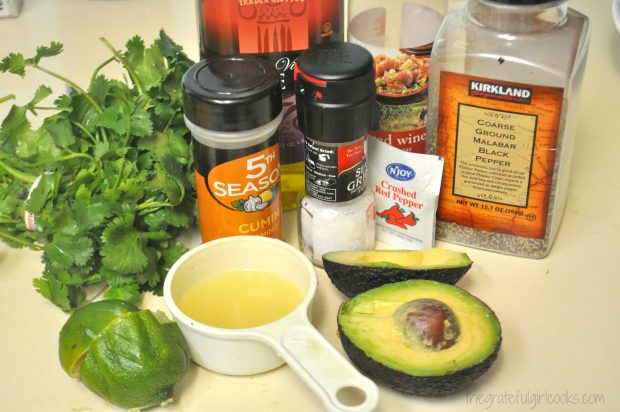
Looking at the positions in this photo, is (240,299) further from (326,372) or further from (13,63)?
(13,63)

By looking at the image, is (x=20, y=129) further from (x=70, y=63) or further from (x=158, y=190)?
(x=70, y=63)

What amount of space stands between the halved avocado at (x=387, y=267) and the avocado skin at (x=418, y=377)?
0.08m

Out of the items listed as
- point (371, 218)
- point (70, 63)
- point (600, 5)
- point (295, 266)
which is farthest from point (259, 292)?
point (600, 5)

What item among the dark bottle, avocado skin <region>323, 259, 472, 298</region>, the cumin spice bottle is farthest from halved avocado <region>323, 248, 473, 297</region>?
the dark bottle

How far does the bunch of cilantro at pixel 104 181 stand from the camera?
86 cm

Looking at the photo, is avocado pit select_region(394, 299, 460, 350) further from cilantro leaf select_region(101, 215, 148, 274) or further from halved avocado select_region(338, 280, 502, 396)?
cilantro leaf select_region(101, 215, 148, 274)

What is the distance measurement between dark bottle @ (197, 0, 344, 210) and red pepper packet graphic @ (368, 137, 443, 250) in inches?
4.8

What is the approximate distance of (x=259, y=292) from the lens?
2.78 ft

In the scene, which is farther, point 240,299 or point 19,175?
point 19,175

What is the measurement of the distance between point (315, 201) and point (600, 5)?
766 mm

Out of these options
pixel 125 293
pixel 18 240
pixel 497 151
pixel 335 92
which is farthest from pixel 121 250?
pixel 497 151

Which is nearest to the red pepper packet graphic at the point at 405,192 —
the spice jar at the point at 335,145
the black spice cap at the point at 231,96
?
the spice jar at the point at 335,145

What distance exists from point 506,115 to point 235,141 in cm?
27

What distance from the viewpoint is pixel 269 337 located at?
74 centimetres
